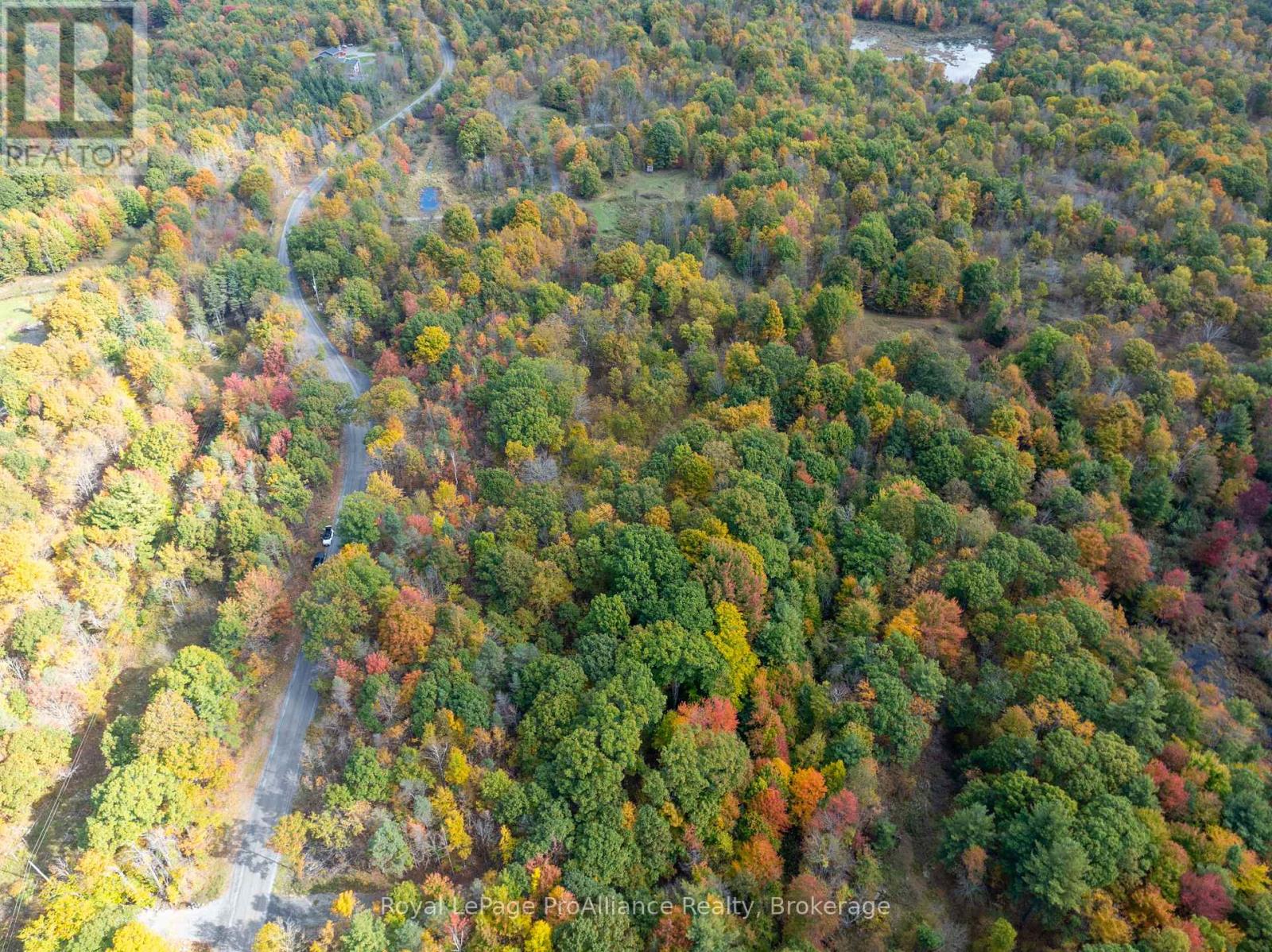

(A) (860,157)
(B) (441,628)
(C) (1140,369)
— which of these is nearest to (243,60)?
(A) (860,157)

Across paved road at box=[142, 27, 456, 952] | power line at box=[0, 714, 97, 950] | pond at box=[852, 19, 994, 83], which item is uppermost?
pond at box=[852, 19, 994, 83]

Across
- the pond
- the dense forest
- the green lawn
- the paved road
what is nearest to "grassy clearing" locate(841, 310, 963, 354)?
the dense forest

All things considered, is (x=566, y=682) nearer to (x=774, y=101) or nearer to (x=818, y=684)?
(x=818, y=684)

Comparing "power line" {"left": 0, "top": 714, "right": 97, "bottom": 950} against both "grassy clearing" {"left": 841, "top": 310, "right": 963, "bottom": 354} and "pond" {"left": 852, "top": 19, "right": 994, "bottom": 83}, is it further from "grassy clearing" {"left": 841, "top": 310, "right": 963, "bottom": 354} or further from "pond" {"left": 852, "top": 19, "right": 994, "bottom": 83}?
"pond" {"left": 852, "top": 19, "right": 994, "bottom": 83}

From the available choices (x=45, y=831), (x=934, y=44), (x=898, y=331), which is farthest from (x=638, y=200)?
(x=45, y=831)

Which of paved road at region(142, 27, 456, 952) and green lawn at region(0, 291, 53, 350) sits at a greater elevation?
green lawn at region(0, 291, 53, 350)

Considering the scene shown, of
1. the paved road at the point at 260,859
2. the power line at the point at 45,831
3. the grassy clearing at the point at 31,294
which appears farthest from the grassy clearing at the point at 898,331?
the grassy clearing at the point at 31,294
